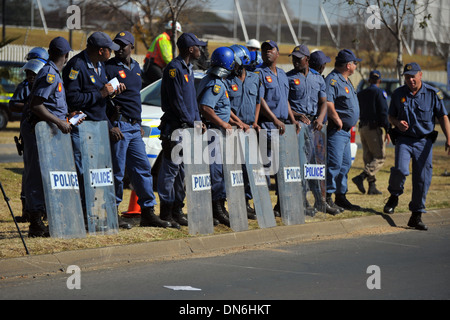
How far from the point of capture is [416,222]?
1066 cm

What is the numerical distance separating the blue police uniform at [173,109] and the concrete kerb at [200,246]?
2.97 feet

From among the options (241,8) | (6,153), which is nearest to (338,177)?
(6,153)

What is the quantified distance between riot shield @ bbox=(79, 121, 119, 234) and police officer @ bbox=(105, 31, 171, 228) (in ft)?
1.53

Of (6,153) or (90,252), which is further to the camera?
(6,153)

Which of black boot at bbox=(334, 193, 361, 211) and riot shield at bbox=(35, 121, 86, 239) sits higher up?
riot shield at bbox=(35, 121, 86, 239)

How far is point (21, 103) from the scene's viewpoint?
9922 millimetres

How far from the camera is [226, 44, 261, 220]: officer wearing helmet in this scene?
10.1 m

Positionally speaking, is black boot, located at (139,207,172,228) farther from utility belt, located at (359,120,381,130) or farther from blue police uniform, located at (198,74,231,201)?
utility belt, located at (359,120,381,130)

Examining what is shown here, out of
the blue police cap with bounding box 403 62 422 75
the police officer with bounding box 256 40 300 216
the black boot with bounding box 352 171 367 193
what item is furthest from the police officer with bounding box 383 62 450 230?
the black boot with bounding box 352 171 367 193

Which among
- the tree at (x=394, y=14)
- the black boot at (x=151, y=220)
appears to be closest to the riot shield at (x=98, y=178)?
the black boot at (x=151, y=220)

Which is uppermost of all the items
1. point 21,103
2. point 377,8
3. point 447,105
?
point 377,8

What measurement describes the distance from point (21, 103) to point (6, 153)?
984 cm

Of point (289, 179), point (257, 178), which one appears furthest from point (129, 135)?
point (289, 179)
